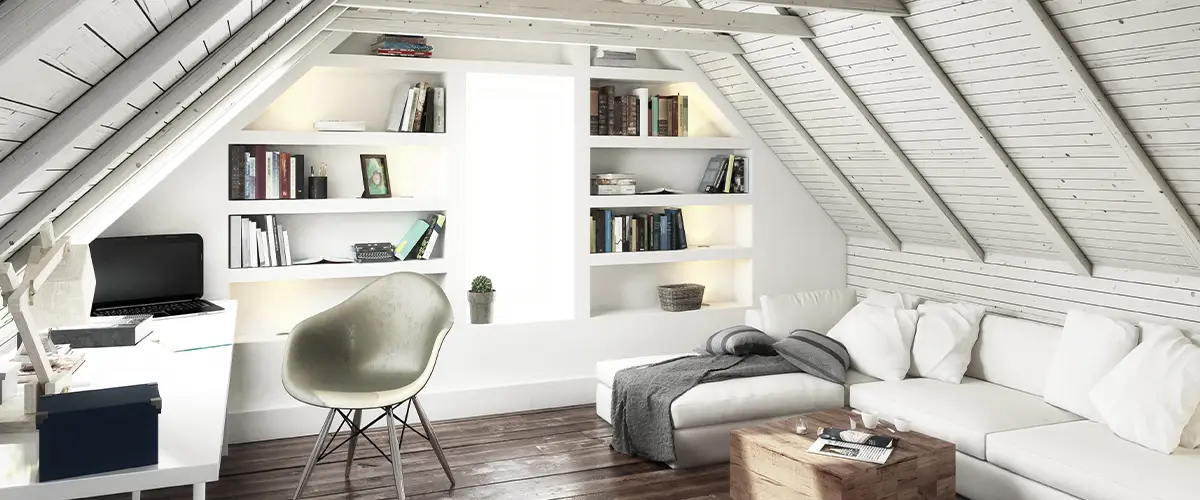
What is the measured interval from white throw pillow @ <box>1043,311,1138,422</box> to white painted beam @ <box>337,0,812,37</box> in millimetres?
1703

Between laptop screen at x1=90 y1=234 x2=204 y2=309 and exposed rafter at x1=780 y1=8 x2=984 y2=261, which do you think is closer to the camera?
laptop screen at x1=90 y1=234 x2=204 y2=309

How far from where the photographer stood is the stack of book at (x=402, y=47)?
4.58 meters

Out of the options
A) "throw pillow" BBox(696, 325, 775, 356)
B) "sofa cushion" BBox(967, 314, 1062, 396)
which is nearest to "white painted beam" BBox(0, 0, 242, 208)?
"throw pillow" BBox(696, 325, 775, 356)

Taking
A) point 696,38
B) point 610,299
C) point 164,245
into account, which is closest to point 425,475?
point 164,245

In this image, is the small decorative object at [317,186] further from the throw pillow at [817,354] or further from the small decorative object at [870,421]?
the small decorative object at [870,421]

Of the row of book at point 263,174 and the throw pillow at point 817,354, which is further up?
the row of book at point 263,174

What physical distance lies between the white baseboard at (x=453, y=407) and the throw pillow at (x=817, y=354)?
1.20 m

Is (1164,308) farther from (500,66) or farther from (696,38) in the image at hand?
(500,66)

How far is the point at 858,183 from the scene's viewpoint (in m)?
5.13

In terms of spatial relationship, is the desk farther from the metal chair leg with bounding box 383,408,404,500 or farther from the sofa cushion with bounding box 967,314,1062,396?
the sofa cushion with bounding box 967,314,1062,396

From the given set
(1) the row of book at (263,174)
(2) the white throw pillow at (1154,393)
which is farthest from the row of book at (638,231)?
(2) the white throw pillow at (1154,393)

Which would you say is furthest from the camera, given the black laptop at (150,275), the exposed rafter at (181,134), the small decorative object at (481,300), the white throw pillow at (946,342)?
the small decorative object at (481,300)

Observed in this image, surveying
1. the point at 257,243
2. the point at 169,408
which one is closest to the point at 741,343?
the point at 257,243

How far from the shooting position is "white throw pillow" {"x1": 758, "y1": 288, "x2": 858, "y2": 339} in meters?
4.89
